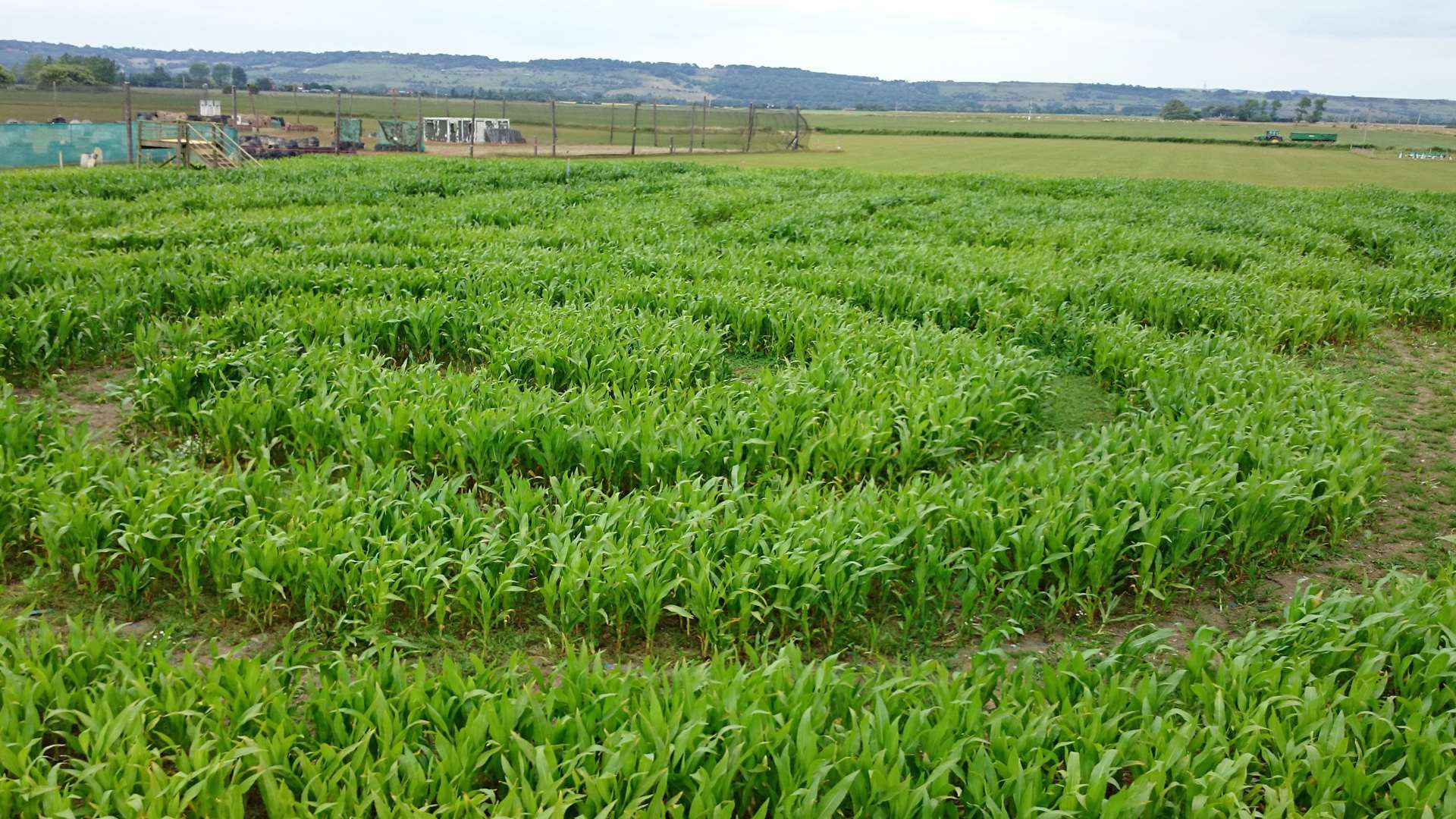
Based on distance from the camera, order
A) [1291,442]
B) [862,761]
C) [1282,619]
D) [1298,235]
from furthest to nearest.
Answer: [1298,235]
[1291,442]
[1282,619]
[862,761]

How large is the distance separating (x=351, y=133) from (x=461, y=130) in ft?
20.4

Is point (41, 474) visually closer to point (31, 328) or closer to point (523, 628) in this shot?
point (523, 628)

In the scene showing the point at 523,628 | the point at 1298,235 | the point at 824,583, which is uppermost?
the point at 1298,235

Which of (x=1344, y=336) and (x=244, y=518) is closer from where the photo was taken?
(x=244, y=518)

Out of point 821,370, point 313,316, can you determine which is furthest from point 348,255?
point 821,370

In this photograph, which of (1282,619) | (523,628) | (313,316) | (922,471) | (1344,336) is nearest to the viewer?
(523,628)

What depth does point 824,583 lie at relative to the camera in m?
4.38

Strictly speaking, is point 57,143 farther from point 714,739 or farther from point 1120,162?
point 1120,162

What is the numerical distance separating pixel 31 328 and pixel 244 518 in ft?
13.8

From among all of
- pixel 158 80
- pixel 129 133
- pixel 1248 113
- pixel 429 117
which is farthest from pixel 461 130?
pixel 1248 113

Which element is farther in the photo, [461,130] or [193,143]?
[461,130]

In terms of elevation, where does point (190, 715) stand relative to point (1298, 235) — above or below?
below

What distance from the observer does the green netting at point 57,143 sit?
81.7 ft

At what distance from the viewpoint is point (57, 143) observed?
2562 centimetres
